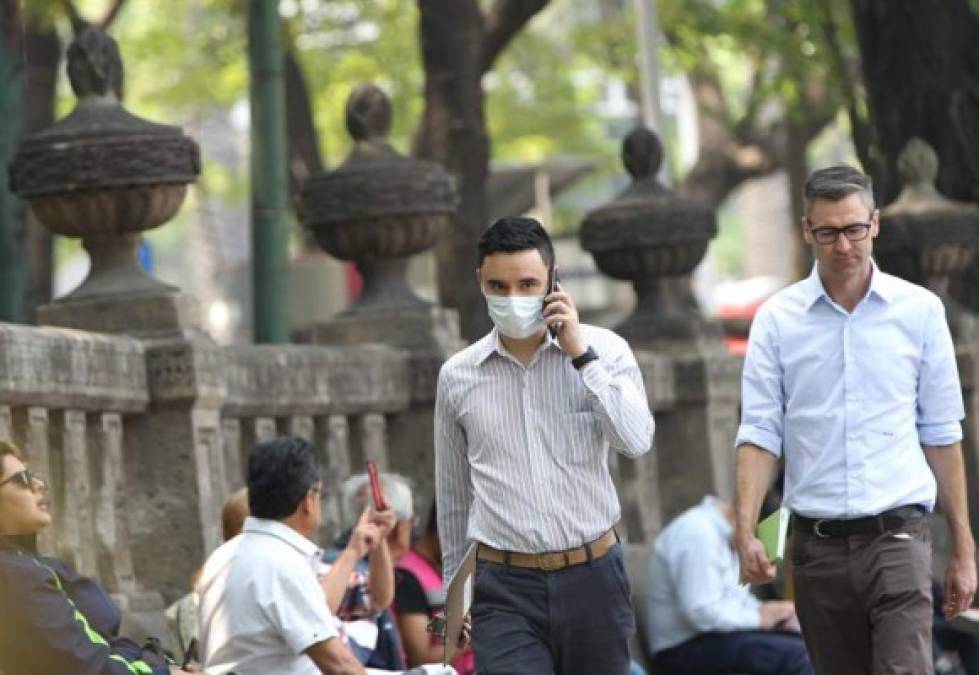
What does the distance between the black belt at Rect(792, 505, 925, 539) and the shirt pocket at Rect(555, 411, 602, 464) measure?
0.80 metres

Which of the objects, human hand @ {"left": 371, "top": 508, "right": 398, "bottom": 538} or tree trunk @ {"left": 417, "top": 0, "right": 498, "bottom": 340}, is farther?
tree trunk @ {"left": 417, "top": 0, "right": 498, "bottom": 340}

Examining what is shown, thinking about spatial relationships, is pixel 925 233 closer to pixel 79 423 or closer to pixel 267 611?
pixel 79 423

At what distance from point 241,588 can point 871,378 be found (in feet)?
6.66

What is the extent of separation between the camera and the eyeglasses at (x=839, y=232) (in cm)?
858

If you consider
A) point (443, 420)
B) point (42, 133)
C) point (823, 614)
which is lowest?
point (823, 614)

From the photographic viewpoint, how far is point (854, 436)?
8648 millimetres

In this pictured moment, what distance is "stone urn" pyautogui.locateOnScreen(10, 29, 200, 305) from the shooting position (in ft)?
36.5

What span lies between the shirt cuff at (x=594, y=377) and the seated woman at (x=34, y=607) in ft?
5.02

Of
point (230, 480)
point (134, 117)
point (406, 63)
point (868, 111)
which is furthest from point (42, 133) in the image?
point (406, 63)

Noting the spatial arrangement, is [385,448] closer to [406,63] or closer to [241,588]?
[241,588]

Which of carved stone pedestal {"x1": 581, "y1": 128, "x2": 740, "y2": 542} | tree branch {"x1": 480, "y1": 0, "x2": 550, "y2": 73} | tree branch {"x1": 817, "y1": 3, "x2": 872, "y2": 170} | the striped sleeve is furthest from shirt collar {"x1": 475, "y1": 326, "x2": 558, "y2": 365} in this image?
tree branch {"x1": 817, "y1": 3, "x2": 872, "y2": 170}

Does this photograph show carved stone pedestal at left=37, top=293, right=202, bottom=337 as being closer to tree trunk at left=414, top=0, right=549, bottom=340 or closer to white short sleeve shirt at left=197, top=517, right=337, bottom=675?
white short sleeve shirt at left=197, top=517, right=337, bottom=675

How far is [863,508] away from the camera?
339 inches

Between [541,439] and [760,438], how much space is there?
0.78 m
